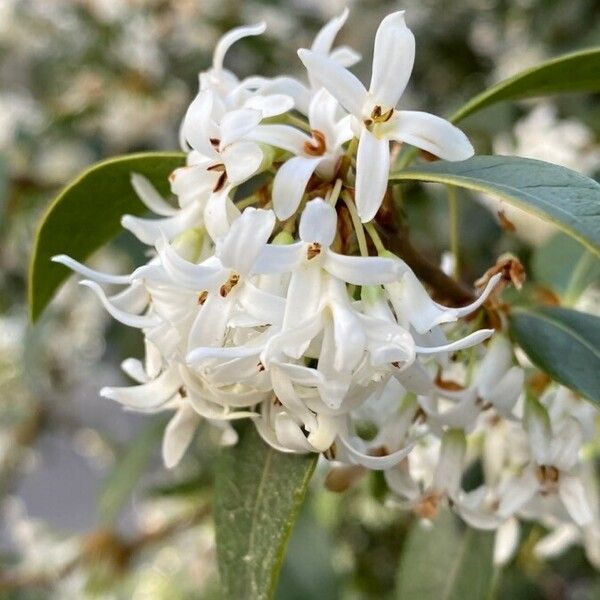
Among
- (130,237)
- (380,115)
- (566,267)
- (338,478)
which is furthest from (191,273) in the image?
(130,237)

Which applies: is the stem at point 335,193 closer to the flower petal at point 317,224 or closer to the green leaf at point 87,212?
the flower petal at point 317,224

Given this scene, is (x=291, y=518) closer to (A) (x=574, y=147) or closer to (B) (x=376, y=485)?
(B) (x=376, y=485)

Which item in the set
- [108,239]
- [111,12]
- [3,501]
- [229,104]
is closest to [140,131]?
[111,12]

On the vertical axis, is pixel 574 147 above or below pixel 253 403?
below

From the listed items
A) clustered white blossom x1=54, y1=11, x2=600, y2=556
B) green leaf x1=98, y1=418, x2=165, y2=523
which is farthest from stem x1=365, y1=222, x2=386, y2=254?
green leaf x1=98, y1=418, x2=165, y2=523

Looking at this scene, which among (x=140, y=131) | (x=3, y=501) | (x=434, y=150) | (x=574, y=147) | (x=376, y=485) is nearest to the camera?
(x=434, y=150)

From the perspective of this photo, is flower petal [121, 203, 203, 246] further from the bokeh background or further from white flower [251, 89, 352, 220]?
the bokeh background

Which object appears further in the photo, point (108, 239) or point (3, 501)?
point (3, 501)

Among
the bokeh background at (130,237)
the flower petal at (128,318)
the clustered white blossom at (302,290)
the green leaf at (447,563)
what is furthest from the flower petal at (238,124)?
the bokeh background at (130,237)
